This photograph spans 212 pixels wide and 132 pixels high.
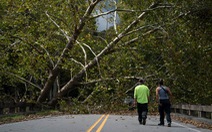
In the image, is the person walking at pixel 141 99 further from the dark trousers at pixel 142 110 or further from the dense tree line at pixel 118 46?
the dense tree line at pixel 118 46

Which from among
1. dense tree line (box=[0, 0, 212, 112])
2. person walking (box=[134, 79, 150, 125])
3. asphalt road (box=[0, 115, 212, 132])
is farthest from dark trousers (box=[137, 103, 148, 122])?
dense tree line (box=[0, 0, 212, 112])

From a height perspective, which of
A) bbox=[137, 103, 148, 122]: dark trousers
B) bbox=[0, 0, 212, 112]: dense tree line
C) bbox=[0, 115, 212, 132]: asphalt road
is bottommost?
bbox=[0, 115, 212, 132]: asphalt road

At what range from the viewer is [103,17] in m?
26.6

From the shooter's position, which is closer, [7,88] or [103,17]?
[103,17]

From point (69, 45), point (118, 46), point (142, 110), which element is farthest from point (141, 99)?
point (69, 45)

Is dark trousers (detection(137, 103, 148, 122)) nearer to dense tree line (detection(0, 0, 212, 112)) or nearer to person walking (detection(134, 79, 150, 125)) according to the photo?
person walking (detection(134, 79, 150, 125))

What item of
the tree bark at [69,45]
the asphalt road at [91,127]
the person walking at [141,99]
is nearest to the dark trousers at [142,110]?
the person walking at [141,99]

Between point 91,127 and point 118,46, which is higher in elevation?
point 118,46

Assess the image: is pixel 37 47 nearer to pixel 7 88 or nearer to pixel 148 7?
pixel 148 7

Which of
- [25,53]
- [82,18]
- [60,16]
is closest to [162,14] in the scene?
[82,18]

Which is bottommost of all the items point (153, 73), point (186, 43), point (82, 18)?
point (153, 73)

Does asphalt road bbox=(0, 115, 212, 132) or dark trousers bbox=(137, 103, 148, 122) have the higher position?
dark trousers bbox=(137, 103, 148, 122)

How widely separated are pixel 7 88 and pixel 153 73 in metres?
25.2

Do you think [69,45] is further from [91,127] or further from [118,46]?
[91,127]
